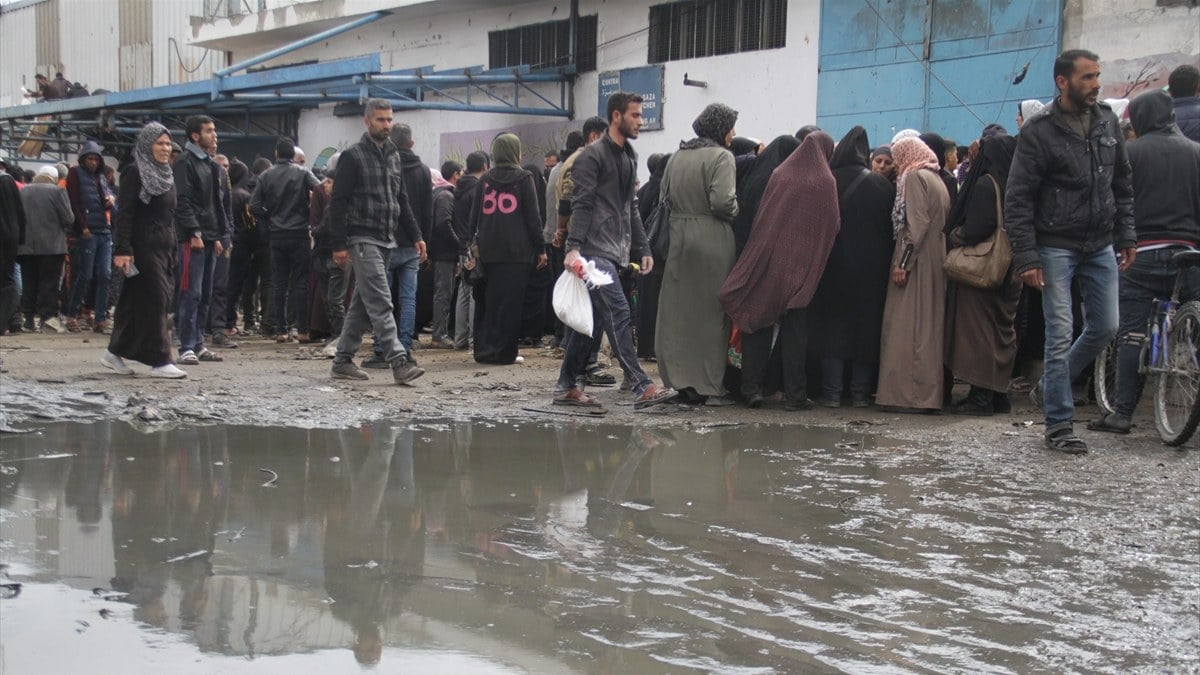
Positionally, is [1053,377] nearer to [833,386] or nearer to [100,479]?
[833,386]

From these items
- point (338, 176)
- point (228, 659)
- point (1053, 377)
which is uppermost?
point (338, 176)

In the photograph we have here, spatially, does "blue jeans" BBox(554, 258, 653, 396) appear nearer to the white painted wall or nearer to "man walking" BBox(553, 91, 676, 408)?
"man walking" BBox(553, 91, 676, 408)

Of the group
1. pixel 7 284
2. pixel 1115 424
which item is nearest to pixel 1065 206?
pixel 1115 424

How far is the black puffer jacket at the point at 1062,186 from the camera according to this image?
653 centimetres

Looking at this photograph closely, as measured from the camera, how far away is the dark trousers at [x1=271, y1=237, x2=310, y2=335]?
1296 centimetres

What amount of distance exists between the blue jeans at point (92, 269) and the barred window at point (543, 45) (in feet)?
30.2

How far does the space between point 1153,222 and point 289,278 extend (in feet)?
29.8

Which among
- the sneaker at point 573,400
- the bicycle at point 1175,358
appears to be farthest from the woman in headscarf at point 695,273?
the bicycle at point 1175,358

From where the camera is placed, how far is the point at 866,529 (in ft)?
16.2

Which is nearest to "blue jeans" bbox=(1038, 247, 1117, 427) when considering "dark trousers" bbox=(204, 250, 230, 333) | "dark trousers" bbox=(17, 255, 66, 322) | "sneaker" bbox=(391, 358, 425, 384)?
"sneaker" bbox=(391, 358, 425, 384)

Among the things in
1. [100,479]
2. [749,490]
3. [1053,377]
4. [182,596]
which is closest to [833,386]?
[1053,377]

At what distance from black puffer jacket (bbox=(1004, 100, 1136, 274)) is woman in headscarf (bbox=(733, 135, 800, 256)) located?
2.07m

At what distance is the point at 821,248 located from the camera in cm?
810

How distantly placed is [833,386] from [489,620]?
5.20 metres
